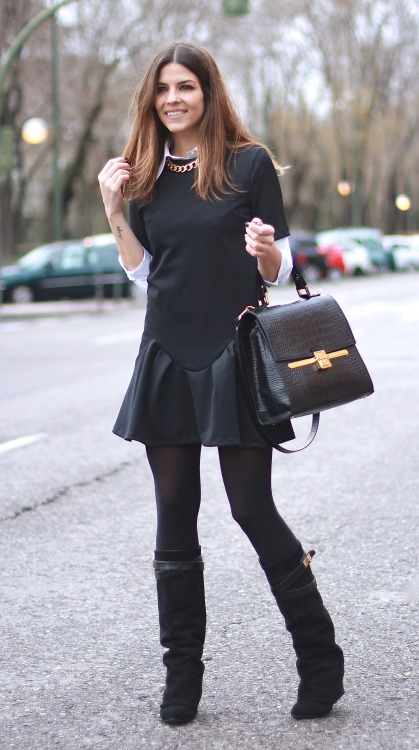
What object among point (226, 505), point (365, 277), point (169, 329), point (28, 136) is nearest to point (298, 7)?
point (365, 277)

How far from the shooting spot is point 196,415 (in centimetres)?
328

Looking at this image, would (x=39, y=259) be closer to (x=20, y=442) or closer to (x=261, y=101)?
(x=261, y=101)

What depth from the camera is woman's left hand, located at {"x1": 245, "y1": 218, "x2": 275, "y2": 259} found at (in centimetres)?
311

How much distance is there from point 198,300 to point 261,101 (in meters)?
43.7

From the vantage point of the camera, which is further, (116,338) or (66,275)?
(66,275)

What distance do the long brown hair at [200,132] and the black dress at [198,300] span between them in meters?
0.04

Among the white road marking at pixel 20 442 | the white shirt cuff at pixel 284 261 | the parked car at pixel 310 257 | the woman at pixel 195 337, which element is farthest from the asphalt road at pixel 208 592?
the parked car at pixel 310 257

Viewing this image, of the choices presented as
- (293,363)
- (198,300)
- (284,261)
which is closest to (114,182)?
(198,300)

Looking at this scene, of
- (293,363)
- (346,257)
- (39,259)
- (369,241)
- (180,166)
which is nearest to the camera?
(293,363)

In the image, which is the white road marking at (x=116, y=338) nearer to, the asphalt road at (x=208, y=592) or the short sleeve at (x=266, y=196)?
the asphalt road at (x=208, y=592)

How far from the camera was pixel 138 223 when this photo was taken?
3.42 m

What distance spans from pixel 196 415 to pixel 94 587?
1.74m

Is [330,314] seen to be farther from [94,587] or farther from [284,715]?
[94,587]

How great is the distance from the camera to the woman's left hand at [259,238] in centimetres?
311
